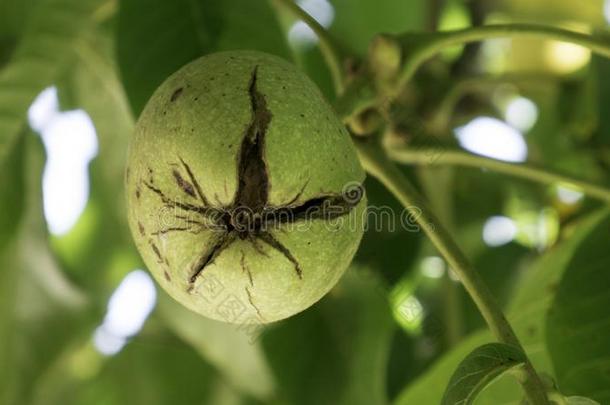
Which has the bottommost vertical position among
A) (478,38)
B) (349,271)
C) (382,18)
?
(349,271)

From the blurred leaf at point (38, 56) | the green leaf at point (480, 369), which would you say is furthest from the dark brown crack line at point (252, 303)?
the blurred leaf at point (38, 56)

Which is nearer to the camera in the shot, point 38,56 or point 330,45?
point 330,45

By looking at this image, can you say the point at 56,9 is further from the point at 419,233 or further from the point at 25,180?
the point at 419,233

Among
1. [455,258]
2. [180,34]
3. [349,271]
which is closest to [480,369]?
[455,258]

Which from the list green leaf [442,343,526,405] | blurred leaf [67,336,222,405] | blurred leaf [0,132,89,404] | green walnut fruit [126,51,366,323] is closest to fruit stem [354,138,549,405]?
green leaf [442,343,526,405]

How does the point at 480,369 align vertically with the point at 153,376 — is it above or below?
below

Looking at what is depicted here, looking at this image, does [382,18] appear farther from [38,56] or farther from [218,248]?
[218,248]

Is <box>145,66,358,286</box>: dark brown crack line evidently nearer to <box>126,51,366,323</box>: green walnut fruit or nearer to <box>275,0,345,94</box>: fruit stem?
<box>126,51,366,323</box>: green walnut fruit
